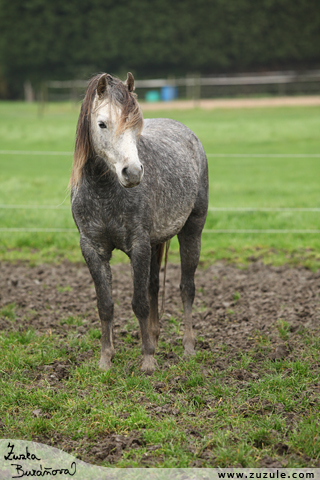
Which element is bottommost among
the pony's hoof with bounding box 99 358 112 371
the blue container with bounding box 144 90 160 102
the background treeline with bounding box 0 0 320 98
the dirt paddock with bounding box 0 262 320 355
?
the dirt paddock with bounding box 0 262 320 355

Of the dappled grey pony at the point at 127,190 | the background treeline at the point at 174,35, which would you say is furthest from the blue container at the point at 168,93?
the dappled grey pony at the point at 127,190

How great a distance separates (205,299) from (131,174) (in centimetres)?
279

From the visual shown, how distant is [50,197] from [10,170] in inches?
150

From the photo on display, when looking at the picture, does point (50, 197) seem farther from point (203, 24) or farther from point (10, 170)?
point (203, 24)

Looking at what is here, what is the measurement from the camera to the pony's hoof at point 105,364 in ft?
13.0

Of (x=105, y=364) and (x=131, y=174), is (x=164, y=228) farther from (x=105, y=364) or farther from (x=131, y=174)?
(x=105, y=364)

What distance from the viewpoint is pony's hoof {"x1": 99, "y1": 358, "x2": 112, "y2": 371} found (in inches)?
156

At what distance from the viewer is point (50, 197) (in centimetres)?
987

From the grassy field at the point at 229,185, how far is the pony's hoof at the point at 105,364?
48.2 inches

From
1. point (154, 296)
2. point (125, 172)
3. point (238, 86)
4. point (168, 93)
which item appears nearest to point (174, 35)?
point (168, 93)

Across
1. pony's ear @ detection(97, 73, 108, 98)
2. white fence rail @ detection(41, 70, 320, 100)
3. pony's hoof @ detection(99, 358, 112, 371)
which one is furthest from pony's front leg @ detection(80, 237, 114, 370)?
white fence rail @ detection(41, 70, 320, 100)

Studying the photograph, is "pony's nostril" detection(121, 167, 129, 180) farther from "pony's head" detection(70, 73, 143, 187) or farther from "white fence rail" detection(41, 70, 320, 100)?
"white fence rail" detection(41, 70, 320, 100)

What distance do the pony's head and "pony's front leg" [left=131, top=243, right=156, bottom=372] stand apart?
2.19 ft

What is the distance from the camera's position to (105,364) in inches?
157
